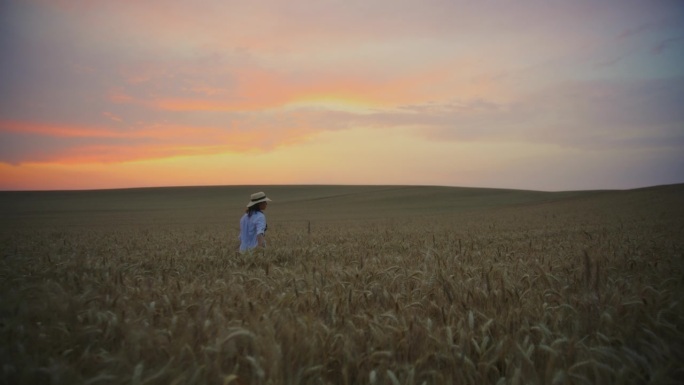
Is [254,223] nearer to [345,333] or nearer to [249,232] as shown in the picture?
[249,232]

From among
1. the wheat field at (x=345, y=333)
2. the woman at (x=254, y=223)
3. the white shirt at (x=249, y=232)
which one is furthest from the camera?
the white shirt at (x=249, y=232)

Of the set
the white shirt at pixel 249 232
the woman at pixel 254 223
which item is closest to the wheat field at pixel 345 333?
the woman at pixel 254 223

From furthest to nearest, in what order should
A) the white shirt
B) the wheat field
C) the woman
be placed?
the white shirt → the woman → the wheat field

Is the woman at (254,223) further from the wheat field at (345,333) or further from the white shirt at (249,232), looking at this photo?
the wheat field at (345,333)

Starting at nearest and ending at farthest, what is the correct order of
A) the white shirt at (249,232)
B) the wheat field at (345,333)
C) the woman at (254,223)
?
the wheat field at (345,333) → the woman at (254,223) → the white shirt at (249,232)

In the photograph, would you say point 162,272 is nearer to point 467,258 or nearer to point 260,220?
point 260,220

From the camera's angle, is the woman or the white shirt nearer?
the woman

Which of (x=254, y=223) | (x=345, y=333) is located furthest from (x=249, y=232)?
(x=345, y=333)

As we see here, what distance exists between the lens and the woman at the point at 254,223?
8.88 metres

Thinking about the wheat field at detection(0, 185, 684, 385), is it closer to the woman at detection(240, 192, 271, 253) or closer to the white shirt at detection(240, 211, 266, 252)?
the woman at detection(240, 192, 271, 253)

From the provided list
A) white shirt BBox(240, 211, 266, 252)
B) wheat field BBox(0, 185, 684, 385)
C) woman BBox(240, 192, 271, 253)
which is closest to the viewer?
wheat field BBox(0, 185, 684, 385)

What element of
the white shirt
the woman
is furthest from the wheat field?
the white shirt

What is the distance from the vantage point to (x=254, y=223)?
9.19 metres

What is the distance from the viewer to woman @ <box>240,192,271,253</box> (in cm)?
888
